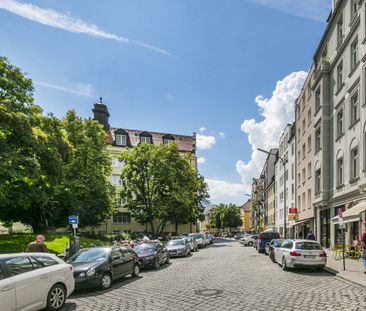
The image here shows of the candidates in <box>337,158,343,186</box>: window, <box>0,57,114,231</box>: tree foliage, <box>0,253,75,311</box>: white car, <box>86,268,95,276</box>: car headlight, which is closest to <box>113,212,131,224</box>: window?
<box>0,57,114,231</box>: tree foliage

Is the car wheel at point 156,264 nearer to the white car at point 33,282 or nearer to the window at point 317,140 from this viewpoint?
the white car at point 33,282

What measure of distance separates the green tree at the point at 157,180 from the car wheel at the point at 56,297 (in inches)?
1581

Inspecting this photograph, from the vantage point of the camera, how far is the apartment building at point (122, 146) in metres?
61.6

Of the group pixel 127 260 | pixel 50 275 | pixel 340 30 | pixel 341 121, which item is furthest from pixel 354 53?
pixel 50 275

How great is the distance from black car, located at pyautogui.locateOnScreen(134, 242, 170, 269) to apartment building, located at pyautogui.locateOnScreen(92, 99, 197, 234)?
38.4 meters

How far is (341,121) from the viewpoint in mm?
26406

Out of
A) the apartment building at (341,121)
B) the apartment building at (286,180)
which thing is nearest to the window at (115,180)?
the apartment building at (286,180)

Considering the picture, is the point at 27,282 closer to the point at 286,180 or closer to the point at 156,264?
the point at 156,264

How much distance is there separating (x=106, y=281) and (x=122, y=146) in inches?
2167

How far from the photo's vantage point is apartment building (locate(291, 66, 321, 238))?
3441cm

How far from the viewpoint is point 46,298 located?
8672 millimetres

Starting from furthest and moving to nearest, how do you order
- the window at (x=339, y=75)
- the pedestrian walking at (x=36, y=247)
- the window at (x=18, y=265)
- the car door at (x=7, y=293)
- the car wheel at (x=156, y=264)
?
the window at (x=339, y=75), the car wheel at (x=156, y=264), the pedestrian walking at (x=36, y=247), the window at (x=18, y=265), the car door at (x=7, y=293)

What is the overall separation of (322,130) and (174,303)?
23188 millimetres

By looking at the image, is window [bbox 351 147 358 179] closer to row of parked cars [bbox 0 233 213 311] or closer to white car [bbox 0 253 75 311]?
row of parked cars [bbox 0 233 213 311]
